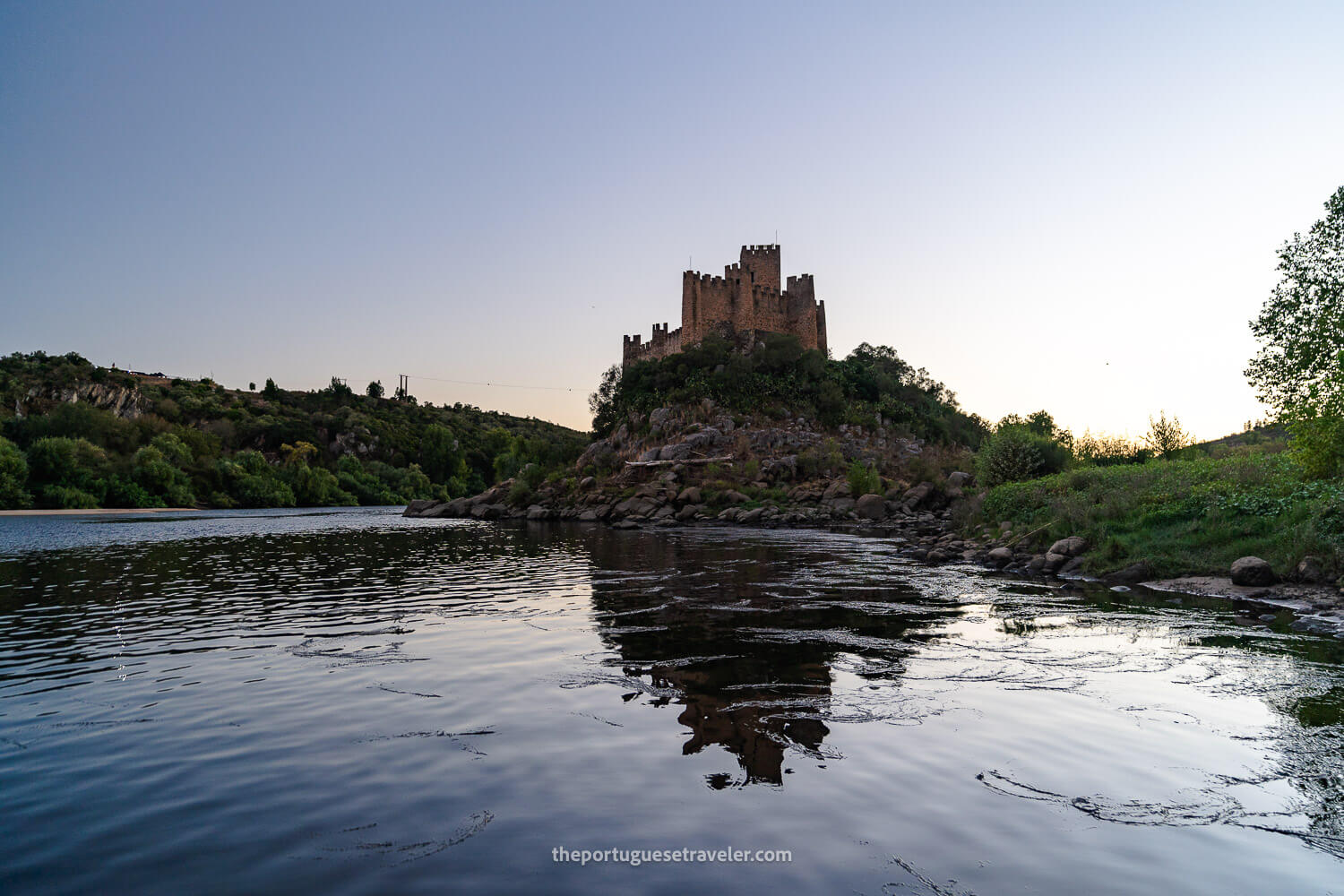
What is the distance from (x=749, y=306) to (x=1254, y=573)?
265ft

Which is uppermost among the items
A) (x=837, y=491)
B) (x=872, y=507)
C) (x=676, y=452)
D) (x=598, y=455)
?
(x=598, y=455)

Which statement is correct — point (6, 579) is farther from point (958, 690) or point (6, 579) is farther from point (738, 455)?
point (738, 455)

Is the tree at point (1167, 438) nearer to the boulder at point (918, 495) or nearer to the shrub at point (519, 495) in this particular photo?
the boulder at point (918, 495)

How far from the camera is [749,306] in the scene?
306ft

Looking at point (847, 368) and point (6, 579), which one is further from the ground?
point (847, 368)

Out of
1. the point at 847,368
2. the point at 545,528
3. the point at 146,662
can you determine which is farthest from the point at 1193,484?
the point at 847,368

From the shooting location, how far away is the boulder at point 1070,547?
2084cm

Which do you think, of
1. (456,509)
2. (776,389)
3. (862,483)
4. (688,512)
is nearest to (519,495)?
(456,509)

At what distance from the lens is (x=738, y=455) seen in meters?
74.3

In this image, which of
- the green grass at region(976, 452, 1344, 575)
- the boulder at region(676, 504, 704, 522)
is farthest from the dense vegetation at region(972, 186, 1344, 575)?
the boulder at region(676, 504, 704, 522)

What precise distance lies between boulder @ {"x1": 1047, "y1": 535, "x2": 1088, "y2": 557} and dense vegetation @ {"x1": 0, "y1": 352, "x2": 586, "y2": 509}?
228ft

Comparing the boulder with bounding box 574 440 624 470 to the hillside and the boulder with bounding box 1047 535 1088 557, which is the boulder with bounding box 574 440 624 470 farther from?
the boulder with bounding box 1047 535 1088 557

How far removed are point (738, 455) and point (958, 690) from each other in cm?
6564

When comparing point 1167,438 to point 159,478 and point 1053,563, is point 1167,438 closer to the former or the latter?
point 1053,563
